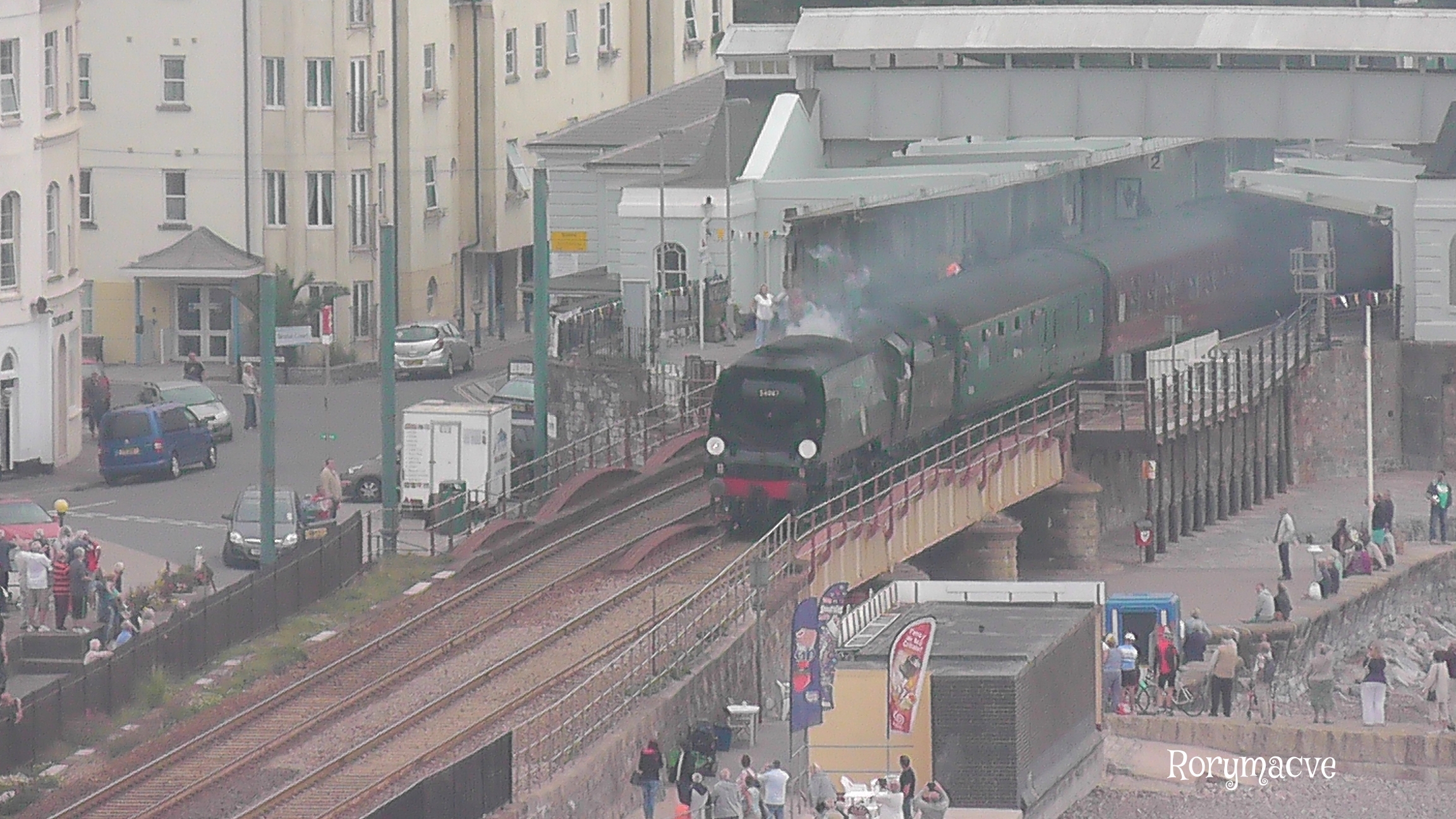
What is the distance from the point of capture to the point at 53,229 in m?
70.4

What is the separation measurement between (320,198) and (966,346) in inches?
1101

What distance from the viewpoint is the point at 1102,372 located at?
246ft

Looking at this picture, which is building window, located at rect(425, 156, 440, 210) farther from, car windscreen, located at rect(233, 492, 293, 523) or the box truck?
car windscreen, located at rect(233, 492, 293, 523)

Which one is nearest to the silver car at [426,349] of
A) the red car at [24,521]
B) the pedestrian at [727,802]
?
the red car at [24,521]

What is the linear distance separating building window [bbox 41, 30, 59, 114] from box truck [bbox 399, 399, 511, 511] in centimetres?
1166

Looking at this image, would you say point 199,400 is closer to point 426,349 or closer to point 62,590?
point 426,349

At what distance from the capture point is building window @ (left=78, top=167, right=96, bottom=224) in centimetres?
8556

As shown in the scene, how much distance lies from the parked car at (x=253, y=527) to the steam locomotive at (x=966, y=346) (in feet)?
25.9

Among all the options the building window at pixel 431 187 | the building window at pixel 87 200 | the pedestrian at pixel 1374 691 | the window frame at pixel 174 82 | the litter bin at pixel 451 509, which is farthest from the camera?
the building window at pixel 431 187

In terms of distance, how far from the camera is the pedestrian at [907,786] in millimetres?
43438

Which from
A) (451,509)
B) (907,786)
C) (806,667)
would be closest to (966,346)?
(451,509)

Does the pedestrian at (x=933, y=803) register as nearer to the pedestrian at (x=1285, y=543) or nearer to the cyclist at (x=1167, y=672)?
the cyclist at (x=1167, y=672)

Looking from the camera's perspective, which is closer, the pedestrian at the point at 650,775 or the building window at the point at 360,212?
the pedestrian at the point at 650,775

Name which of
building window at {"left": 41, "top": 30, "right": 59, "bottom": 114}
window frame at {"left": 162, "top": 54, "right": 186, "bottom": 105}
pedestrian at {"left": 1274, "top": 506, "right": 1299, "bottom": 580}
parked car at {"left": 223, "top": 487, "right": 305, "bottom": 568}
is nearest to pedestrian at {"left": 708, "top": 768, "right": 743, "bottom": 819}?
parked car at {"left": 223, "top": 487, "right": 305, "bottom": 568}
